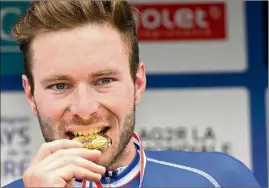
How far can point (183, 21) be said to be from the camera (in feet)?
10.6

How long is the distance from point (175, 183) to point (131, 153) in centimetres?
14

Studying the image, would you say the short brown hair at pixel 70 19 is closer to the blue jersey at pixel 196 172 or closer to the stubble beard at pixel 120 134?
the stubble beard at pixel 120 134

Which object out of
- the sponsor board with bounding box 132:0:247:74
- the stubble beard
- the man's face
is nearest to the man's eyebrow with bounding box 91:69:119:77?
the man's face

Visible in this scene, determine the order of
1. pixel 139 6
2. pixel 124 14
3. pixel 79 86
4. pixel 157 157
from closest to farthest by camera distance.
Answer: pixel 79 86
pixel 124 14
pixel 157 157
pixel 139 6

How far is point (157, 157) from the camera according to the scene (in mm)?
1836

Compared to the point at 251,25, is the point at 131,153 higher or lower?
Result: lower

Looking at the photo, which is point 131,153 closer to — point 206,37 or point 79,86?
point 79,86

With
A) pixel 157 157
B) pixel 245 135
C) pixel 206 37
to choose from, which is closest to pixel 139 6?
pixel 206 37

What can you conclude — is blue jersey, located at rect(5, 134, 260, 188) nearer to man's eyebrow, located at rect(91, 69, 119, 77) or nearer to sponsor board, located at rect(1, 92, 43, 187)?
man's eyebrow, located at rect(91, 69, 119, 77)

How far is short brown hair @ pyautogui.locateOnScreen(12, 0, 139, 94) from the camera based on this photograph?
155cm

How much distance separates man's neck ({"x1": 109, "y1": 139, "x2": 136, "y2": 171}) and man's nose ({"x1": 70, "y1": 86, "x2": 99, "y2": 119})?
0.25 meters

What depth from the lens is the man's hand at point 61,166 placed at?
1.28 meters

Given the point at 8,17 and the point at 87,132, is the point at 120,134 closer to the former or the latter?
the point at 87,132

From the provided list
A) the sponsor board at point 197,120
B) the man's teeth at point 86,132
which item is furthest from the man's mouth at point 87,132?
the sponsor board at point 197,120
